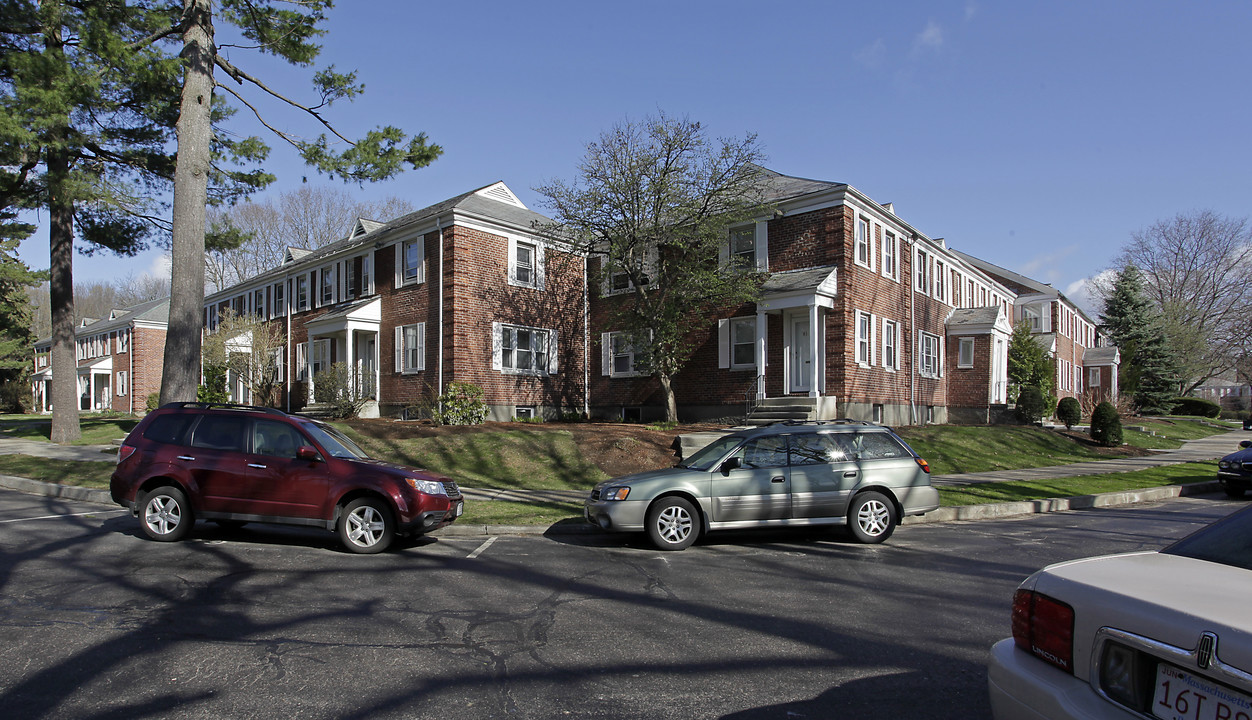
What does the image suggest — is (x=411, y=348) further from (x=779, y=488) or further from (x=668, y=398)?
(x=779, y=488)

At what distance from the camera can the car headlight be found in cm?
838

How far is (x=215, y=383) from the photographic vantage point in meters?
31.6

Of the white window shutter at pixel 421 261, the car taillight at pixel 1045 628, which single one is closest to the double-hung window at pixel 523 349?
the white window shutter at pixel 421 261

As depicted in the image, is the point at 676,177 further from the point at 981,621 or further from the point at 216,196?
the point at 981,621

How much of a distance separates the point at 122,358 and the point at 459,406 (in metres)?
42.0

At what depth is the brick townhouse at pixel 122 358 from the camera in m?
47.7

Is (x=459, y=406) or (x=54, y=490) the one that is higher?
(x=459, y=406)

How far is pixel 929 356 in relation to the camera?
2816cm

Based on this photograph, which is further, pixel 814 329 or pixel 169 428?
pixel 814 329

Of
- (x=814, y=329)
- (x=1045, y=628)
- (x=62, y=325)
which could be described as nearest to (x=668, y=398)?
(x=814, y=329)

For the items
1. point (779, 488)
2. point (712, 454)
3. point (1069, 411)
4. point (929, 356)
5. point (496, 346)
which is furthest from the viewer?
point (929, 356)

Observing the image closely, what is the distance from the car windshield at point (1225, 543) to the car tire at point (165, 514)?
929 cm

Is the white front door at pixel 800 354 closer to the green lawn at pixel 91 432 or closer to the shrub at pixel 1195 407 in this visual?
the green lawn at pixel 91 432

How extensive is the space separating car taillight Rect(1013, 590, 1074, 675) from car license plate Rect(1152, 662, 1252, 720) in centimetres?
36
